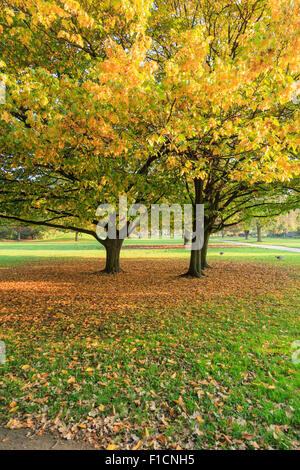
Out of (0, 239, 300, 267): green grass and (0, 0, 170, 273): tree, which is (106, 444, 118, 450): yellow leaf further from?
(0, 239, 300, 267): green grass

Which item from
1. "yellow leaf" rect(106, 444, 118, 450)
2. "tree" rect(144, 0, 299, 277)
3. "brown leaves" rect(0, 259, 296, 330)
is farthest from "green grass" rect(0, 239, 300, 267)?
"yellow leaf" rect(106, 444, 118, 450)

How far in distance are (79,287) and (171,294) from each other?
13.7ft

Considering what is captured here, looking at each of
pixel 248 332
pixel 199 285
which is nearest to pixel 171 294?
pixel 199 285

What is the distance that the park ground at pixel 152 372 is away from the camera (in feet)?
9.51

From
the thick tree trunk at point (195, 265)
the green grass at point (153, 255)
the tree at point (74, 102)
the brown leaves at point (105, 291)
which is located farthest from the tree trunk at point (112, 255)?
the green grass at point (153, 255)

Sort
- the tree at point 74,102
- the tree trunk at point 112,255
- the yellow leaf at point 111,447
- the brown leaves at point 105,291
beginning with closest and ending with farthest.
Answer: the yellow leaf at point 111,447 → the tree at point 74,102 → the brown leaves at point 105,291 → the tree trunk at point 112,255

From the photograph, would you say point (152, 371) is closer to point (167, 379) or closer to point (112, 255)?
point (167, 379)

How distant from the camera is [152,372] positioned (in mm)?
4121

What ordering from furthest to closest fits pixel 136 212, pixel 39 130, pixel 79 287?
pixel 136 212
pixel 79 287
pixel 39 130

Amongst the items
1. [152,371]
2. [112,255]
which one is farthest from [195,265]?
[152,371]

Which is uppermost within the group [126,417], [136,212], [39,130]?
[39,130]

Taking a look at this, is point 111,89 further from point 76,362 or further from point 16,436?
point 16,436

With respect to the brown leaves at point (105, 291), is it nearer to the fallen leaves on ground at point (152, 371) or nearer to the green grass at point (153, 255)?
the fallen leaves on ground at point (152, 371)

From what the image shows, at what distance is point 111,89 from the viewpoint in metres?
4.57
